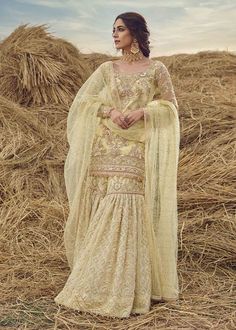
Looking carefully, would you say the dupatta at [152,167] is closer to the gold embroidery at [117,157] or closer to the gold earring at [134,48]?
the gold embroidery at [117,157]

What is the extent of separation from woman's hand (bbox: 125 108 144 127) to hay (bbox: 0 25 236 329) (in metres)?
0.90

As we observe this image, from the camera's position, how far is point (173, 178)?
3.15 m

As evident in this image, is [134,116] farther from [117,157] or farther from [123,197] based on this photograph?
[123,197]

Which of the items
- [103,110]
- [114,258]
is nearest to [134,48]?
[103,110]

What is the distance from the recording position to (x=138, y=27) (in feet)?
10.2

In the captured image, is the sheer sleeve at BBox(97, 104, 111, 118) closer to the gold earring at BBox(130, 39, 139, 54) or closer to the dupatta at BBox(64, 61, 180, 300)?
the dupatta at BBox(64, 61, 180, 300)

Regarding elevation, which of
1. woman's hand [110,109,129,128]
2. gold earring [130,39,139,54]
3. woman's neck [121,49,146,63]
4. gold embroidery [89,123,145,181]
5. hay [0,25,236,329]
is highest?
gold earring [130,39,139,54]

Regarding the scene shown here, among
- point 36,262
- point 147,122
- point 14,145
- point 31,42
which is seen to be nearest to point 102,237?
point 147,122

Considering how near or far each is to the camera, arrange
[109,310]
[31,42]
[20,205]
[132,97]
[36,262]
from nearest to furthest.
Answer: [109,310]
[132,97]
[36,262]
[20,205]
[31,42]

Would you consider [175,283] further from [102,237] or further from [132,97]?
[132,97]

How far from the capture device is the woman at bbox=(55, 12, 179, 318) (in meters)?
3.00

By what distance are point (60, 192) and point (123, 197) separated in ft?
6.92

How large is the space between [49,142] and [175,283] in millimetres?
2762

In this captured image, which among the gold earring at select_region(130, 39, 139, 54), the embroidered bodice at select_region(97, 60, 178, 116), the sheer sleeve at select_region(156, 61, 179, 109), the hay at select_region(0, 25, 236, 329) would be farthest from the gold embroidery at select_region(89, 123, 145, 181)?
the hay at select_region(0, 25, 236, 329)
